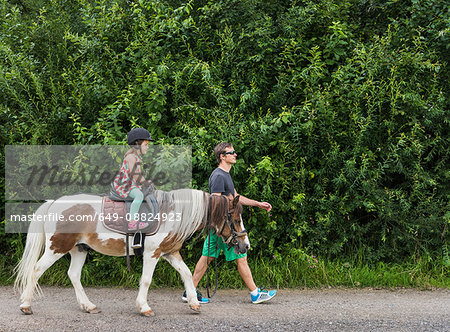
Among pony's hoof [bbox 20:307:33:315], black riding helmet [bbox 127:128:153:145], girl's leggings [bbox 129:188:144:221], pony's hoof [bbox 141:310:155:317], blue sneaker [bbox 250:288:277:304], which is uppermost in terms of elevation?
black riding helmet [bbox 127:128:153:145]

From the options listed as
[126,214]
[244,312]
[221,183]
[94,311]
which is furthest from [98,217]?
[244,312]

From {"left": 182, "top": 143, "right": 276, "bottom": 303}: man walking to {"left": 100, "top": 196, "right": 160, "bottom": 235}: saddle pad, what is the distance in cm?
74

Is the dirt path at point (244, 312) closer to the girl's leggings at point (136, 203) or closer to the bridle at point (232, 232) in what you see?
the bridle at point (232, 232)

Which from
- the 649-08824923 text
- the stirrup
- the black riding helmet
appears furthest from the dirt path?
the black riding helmet

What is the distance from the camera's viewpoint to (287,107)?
6.95 m

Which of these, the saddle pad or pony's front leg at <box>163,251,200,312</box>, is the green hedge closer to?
pony's front leg at <box>163,251,200,312</box>

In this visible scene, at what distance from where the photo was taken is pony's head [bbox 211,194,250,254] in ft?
16.5

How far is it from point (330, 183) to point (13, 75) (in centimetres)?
521

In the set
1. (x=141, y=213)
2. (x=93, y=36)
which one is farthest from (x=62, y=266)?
(x=93, y=36)

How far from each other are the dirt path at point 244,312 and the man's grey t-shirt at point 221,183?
145 cm

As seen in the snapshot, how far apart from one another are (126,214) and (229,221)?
1.18 metres

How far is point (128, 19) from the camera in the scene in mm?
7461

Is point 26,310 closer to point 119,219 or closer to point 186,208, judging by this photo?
point 119,219

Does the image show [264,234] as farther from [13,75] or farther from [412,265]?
[13,75]
